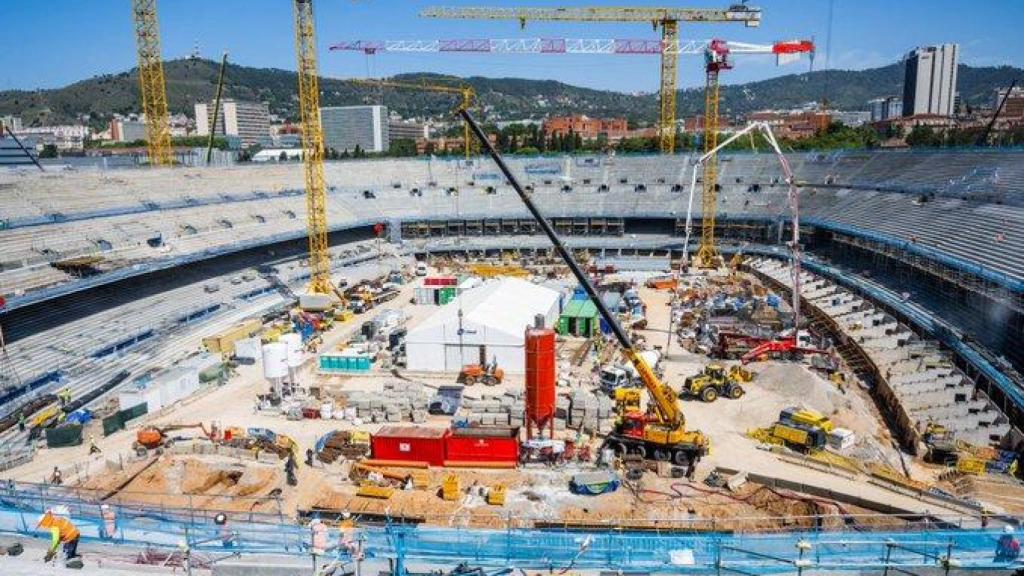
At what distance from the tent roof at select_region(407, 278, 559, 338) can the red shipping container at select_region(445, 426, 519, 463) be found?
9.12 metres

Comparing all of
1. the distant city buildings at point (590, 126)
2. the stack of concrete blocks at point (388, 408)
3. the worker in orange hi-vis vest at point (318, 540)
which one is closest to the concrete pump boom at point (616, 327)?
the stack of concrete blocks at point (388, 408)

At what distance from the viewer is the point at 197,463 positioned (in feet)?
71.2

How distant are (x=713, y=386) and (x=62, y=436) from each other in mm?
23834

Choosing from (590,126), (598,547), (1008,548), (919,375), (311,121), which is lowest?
(919,375)

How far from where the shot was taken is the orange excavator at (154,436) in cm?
2317

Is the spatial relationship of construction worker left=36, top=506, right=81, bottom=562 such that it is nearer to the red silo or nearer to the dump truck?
the red silo

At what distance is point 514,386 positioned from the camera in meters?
29.3

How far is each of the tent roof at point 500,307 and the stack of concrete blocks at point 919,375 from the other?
1514cm

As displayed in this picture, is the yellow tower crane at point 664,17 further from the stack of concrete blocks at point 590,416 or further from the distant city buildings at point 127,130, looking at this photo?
the distant city buildings at point 127,130

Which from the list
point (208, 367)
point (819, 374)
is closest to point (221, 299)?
point (208, 367)

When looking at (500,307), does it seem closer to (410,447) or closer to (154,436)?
(410,447)

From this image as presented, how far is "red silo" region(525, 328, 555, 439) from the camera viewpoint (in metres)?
21.2

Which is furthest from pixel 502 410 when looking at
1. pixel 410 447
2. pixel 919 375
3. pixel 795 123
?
pixel 795 123

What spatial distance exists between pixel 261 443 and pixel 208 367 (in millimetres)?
9311
